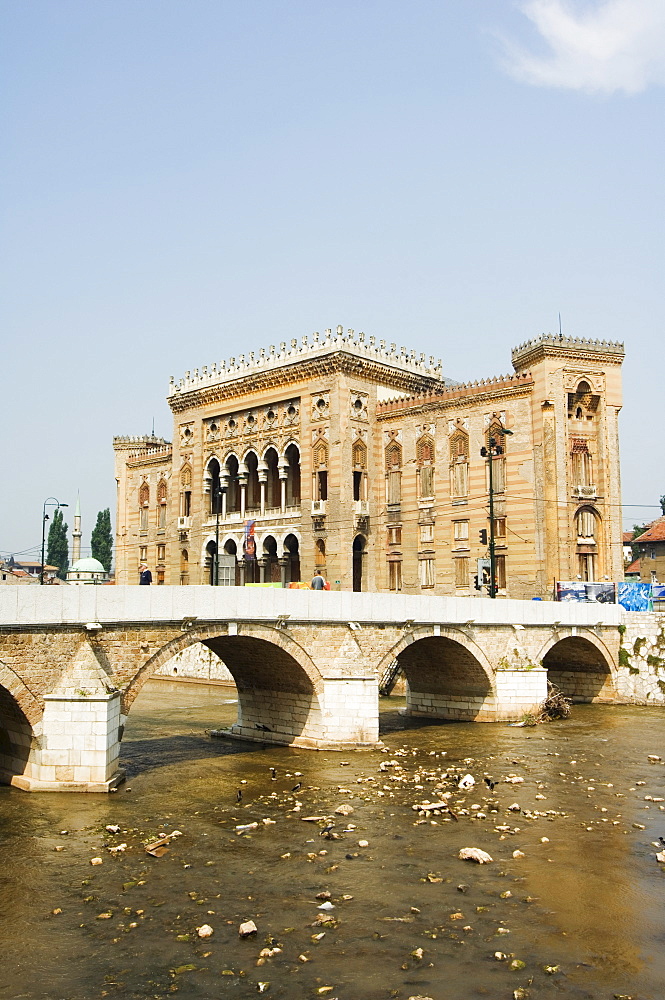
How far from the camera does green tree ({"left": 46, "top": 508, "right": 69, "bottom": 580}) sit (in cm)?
8812

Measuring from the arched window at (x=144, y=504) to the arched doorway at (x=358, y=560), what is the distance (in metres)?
18.8

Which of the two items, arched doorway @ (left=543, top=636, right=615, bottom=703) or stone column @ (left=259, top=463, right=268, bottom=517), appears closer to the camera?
arched doorway @ (left=543, top=636, right=615, bottom=703)

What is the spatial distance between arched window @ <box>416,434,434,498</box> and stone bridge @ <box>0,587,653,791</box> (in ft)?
36.7

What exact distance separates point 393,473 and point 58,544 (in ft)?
172

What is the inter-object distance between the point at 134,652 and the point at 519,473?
2541 cm

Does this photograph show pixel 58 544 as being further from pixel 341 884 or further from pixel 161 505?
pixel 341 884

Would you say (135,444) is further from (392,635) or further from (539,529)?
(392,635)

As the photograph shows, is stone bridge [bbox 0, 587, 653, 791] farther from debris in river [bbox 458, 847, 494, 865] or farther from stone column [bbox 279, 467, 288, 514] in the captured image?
stone column [bbox 279, 467, 288, 514]

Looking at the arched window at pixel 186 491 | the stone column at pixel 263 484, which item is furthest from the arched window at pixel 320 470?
the arched window at pixel 186 491

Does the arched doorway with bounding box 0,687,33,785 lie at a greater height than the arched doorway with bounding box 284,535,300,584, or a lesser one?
lesser

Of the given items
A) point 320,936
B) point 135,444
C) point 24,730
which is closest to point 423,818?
point 320,936

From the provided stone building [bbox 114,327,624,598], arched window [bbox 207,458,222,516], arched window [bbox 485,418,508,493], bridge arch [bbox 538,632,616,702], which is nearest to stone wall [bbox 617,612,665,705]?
bridge arch [bbox 538,632,616,702]

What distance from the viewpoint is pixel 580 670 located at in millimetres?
37844

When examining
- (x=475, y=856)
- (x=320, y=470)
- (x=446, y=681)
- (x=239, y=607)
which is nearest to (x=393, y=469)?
(x=320, y=470)
